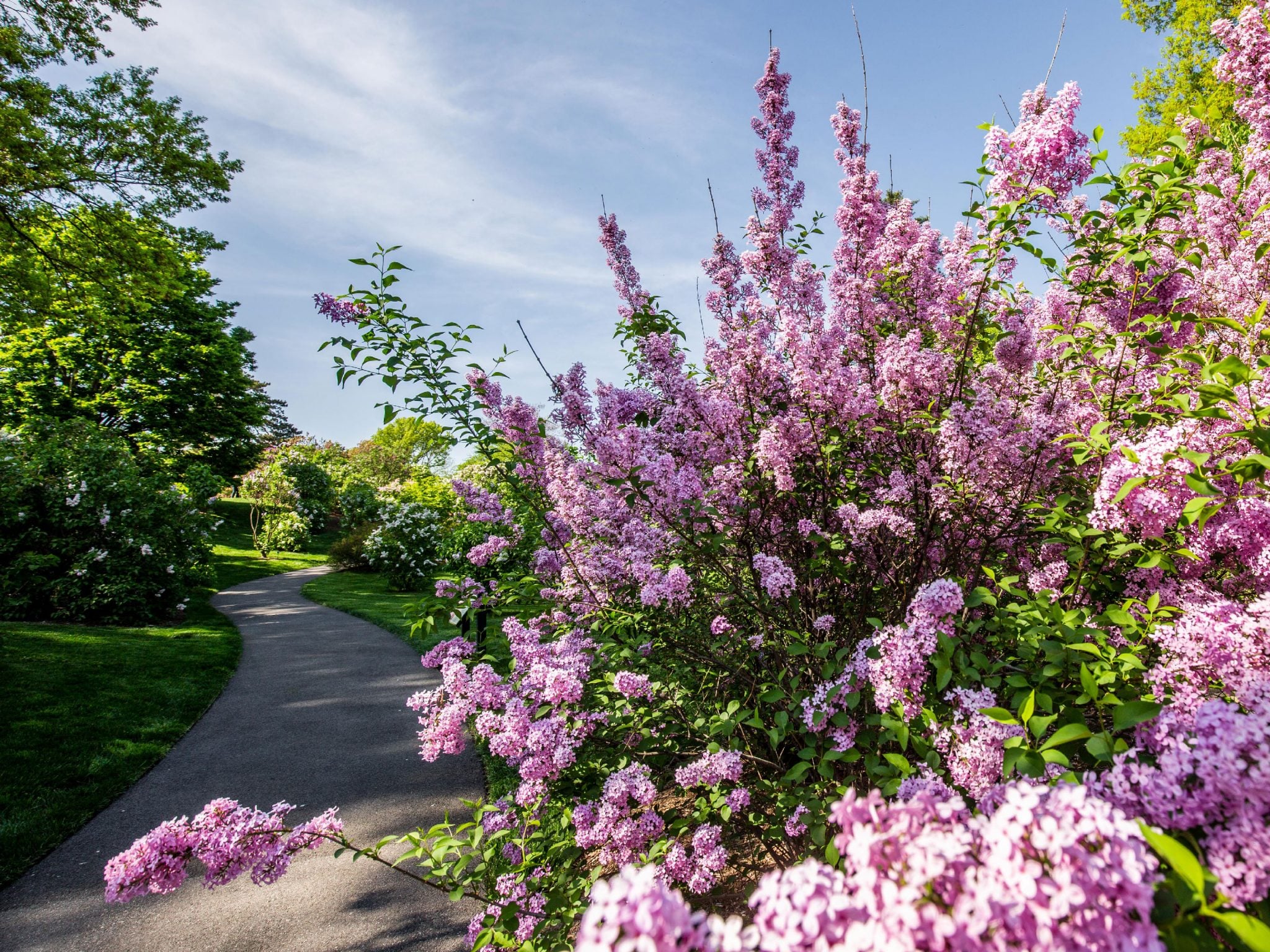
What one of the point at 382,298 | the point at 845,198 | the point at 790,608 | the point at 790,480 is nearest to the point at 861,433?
the point at 790,480

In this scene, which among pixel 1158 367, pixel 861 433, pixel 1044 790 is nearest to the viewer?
pixel 1044 790

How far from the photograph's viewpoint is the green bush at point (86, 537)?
10680 mm

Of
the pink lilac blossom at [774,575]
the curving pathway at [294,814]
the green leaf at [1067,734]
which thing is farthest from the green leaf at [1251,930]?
A: the curving pathway at [294,814]

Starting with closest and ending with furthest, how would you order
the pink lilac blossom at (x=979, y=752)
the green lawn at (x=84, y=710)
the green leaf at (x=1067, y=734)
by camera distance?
the green leaf at (x=1067, y=734) < the pink lilac blossom at (x=979, y=752) < the green lawn at (x=84, y=710)

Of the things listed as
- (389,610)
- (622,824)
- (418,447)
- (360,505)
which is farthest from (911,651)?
(418,447)

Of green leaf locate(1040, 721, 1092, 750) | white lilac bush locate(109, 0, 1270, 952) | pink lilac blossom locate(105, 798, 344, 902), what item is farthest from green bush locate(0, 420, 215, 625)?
green leaf locate(1040, 721, 1092, 750)

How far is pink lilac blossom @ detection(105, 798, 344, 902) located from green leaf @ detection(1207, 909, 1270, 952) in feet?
8.27

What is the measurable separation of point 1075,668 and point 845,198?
3214mm

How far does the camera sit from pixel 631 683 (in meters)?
2.62

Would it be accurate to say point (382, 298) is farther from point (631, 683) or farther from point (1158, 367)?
point (1158, 367)

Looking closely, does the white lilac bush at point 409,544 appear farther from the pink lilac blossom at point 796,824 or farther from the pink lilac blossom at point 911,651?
the pink lilac blossom at point 911,651

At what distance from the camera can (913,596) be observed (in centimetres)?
268

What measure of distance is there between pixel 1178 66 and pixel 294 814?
30.3 m

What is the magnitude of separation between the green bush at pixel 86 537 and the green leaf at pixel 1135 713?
1449cm
